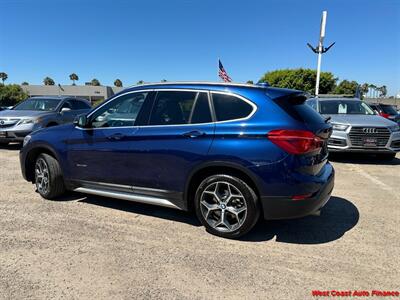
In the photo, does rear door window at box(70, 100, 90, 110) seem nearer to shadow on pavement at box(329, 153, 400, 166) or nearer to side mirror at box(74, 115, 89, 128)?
side mirror at box(74, 115, 89, 128)

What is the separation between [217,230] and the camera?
12.6 ft

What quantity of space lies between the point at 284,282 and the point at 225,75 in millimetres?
Answer: 13546

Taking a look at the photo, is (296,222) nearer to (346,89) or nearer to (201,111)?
(201,111)

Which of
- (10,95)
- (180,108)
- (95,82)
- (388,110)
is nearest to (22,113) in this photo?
(180,108)

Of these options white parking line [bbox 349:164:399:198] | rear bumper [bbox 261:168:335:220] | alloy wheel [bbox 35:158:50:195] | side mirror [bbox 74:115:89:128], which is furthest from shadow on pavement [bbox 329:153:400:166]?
alloy wheel [bbox 35:158:50:195]

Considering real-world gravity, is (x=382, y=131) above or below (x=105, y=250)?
above

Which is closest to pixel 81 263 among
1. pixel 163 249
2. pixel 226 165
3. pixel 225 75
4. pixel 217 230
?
pixel 163 249

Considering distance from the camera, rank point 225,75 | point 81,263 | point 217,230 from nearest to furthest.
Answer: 1. point 81,263
2. point 217,230
3. point 225,75

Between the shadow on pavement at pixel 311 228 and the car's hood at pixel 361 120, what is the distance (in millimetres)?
4072

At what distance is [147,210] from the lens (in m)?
4.75

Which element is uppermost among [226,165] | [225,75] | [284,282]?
[225,75]

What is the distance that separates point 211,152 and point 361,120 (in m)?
6.27

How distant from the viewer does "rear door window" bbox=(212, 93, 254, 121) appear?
363 cm

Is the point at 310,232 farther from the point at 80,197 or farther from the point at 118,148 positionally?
the point at 80,197
